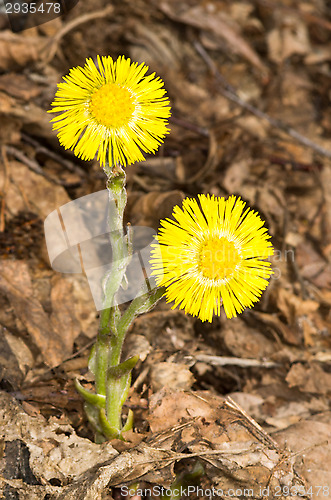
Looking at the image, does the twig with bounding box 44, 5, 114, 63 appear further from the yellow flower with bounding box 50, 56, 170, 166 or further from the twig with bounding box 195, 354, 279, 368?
the twig with bounding box 195, 354, 279, 368

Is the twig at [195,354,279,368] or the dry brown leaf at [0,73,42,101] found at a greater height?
the dry brown leaf at [0,73,42,101]

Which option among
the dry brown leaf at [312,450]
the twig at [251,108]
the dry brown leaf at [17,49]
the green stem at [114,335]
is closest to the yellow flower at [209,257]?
the green stem at [114,335]

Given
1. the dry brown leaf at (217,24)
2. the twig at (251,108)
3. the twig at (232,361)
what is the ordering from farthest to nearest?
the dry brown leaf at (217,24) → the twig at (251,108) → the twig at (232,361)

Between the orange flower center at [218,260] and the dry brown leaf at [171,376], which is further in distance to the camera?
the dry brown leaf at [171,376]

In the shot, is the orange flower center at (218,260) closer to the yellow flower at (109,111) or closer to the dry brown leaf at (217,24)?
Answer: the yellow flower at (109,111)

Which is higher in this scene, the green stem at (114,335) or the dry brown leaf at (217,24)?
the dry brown leaf at (217,24)

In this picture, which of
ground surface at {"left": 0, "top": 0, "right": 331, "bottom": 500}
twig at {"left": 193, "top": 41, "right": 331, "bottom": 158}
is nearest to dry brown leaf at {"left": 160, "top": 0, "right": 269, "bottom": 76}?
ground surface at {"left": 0, "top": 0, "right": 331, "bottom": 500}
